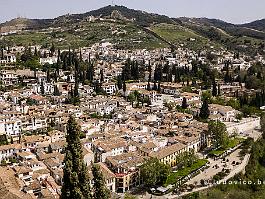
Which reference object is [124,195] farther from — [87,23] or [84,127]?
[87,23]

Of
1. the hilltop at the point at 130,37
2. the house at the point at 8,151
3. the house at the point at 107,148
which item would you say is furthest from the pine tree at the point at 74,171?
the hilltop at the point at 130,37

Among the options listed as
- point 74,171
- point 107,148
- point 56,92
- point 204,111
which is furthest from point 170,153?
point 74,171

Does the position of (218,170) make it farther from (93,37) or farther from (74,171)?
(93,37)

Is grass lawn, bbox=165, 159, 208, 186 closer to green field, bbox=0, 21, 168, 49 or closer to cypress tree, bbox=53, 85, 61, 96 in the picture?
cypress tree, bbox=53, 85, 61, 96

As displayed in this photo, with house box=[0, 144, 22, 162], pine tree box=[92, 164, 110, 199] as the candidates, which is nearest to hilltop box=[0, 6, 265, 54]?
house box=[0, 144, 22, 162]

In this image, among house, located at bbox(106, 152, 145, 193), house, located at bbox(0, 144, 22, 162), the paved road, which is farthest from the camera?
house, located at bbox(0, 144, 22, 162)

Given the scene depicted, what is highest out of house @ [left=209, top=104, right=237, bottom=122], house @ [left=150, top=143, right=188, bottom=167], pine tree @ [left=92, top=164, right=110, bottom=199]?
pine tree @ [left=92, top=164, right=110, bottom=199]
